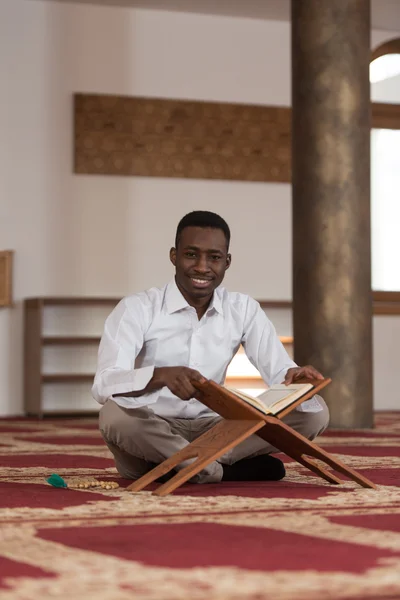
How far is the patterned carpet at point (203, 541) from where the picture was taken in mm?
1773

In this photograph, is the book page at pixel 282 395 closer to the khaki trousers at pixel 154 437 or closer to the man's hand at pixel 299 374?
the man's hand at pixel 299 374

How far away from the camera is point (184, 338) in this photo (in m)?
3.55

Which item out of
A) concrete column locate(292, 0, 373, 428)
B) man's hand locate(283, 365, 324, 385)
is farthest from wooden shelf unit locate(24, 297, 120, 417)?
man's hand locate(283, 365, 324, 385)

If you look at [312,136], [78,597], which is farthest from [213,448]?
[312,136]

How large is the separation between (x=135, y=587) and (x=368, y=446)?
3.72 meters

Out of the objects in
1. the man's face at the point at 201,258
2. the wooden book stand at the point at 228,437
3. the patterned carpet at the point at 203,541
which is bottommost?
the patterned carpet at the point at 203,541

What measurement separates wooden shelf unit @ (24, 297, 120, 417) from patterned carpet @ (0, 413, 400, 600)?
4934 millimetres

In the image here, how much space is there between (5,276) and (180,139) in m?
1.89

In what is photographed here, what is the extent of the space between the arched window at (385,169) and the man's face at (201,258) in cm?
681

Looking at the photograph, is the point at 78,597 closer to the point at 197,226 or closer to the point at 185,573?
the point at 185,573

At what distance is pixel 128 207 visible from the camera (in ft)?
30.7

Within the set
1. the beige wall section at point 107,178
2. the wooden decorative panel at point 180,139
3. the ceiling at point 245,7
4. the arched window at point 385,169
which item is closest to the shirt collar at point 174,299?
the beige wall section at point 107,178

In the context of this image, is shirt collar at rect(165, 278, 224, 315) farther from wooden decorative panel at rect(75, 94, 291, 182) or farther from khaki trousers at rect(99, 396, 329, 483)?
wooden decorative panel at rect(75, 94, 291, 182)

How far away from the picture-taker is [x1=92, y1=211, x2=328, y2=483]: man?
10.9 feet
